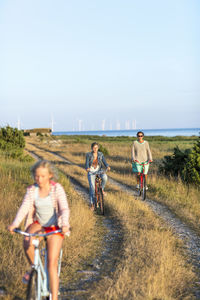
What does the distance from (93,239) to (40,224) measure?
3283mm

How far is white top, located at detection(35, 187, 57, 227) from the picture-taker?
3.80 m

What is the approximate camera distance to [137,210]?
9.38m

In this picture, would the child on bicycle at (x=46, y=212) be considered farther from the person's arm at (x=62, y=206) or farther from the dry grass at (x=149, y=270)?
the dry grass at (x=149, y=270)

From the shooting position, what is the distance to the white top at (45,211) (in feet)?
12.5

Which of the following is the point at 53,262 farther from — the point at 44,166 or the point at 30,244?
the point at 44,166

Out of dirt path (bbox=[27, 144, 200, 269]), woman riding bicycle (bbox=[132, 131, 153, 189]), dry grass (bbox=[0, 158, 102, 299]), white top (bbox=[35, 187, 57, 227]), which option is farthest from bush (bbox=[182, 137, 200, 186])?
white top (bbox=[35, 187, 57, 227])

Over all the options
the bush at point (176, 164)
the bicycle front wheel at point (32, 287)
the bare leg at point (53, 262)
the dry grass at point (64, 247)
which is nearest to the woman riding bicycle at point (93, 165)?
the dry grass at point (64, 247)

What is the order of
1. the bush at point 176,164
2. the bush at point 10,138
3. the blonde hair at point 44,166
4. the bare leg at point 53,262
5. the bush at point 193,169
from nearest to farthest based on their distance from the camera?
the bare leg at point 53,262, the blonde hair at point 44,166, the bush at point 193,169, the bush at point 176,164, the bush at point 10,138

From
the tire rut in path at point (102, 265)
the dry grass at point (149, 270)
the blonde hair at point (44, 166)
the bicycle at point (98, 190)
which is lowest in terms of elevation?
the tire rut in path at point (102, 265)

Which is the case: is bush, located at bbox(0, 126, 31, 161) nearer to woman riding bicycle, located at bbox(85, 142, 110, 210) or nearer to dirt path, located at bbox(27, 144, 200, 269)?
dirt path, located at bbox(27, 144, 200, 269)

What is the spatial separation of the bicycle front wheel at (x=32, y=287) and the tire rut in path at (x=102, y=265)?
0.89 m

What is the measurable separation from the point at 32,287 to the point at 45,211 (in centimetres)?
81

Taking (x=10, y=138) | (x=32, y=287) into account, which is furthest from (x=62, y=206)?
(x=10, y=138)

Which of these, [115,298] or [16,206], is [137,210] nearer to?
[16,206]
